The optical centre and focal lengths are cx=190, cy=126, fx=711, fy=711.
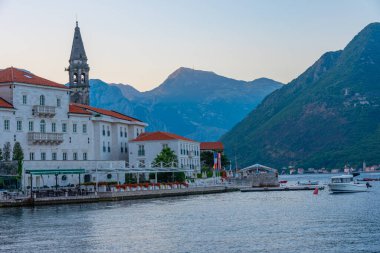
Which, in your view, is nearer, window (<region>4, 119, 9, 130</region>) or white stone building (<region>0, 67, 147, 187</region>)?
window (<region>4, 119, 9, 130</region>)

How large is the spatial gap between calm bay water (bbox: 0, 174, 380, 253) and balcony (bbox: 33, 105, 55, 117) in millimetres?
24697

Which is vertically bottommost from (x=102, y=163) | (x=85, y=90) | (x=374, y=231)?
(x=374, y=231)

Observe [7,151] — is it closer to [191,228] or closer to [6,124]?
[6,124]

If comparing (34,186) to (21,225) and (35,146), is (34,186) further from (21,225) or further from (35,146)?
(21,225)

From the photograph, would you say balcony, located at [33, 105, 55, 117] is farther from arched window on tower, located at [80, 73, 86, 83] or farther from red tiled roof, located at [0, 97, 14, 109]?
arched window on tower, located at [80, 73, 86, 83]

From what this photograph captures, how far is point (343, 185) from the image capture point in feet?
379

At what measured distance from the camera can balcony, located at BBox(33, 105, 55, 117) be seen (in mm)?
101812

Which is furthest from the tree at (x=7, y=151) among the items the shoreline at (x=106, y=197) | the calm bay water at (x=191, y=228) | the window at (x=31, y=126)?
the calm bay water at (x=191, y=228)

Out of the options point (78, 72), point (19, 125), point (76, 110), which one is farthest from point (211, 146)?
point (19, 125)

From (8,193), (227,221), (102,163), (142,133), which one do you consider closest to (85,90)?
(142,133)

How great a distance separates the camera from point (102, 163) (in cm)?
10856

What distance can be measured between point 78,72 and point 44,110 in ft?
175

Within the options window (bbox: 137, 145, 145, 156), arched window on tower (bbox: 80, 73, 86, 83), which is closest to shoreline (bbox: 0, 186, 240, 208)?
window (bbox: 137, 145, 145, 156)

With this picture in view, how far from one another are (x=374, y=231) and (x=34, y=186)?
179 feet
